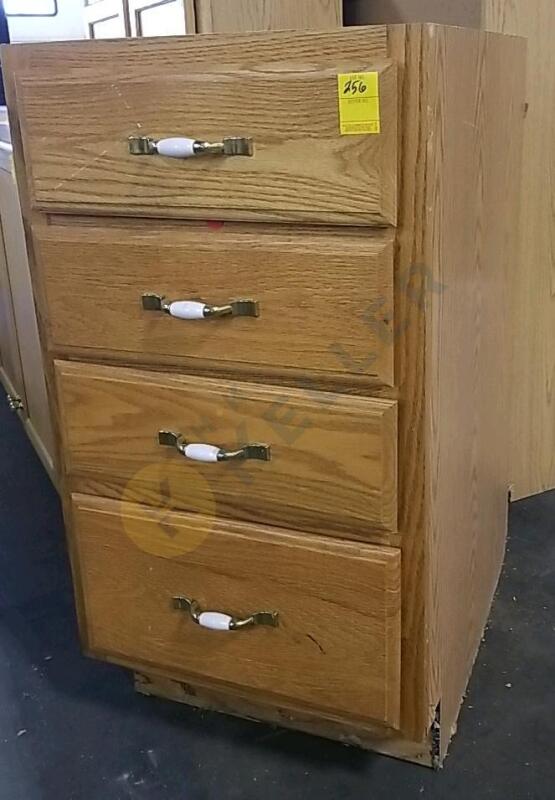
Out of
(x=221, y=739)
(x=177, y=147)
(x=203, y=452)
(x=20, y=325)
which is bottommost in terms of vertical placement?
(x=221, y=739)

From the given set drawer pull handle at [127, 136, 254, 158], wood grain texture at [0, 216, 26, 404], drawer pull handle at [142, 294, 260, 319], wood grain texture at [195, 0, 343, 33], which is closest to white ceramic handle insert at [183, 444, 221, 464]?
drawer pull handle at [142, 294, 260, 319]

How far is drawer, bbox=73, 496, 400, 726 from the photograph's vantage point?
883 mm

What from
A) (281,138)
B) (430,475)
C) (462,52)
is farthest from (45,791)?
(462,52)

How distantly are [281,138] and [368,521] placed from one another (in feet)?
1.17

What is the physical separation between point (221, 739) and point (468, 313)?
0.57 metres

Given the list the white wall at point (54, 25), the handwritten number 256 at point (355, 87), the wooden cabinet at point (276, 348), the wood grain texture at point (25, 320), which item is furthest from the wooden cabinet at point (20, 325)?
the handwritten number 256 at point (355, 87)

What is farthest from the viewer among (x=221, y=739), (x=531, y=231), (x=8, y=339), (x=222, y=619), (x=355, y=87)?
(x=8, y=339)

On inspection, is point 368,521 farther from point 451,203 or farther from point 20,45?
point 20,45

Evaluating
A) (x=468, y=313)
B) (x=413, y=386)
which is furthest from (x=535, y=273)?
(x=413, y=386)

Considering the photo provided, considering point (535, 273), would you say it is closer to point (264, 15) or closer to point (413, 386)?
point (264, 15)

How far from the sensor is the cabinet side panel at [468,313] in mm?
791

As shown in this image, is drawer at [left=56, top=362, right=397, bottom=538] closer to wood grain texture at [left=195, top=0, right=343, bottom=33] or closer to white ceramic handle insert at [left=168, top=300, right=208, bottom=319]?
white ceramic handle insert at [left=168, top=300, right=208, bottom=319]

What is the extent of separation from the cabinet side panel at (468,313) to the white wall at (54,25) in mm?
1292

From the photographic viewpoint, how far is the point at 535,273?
1442 millimetres
